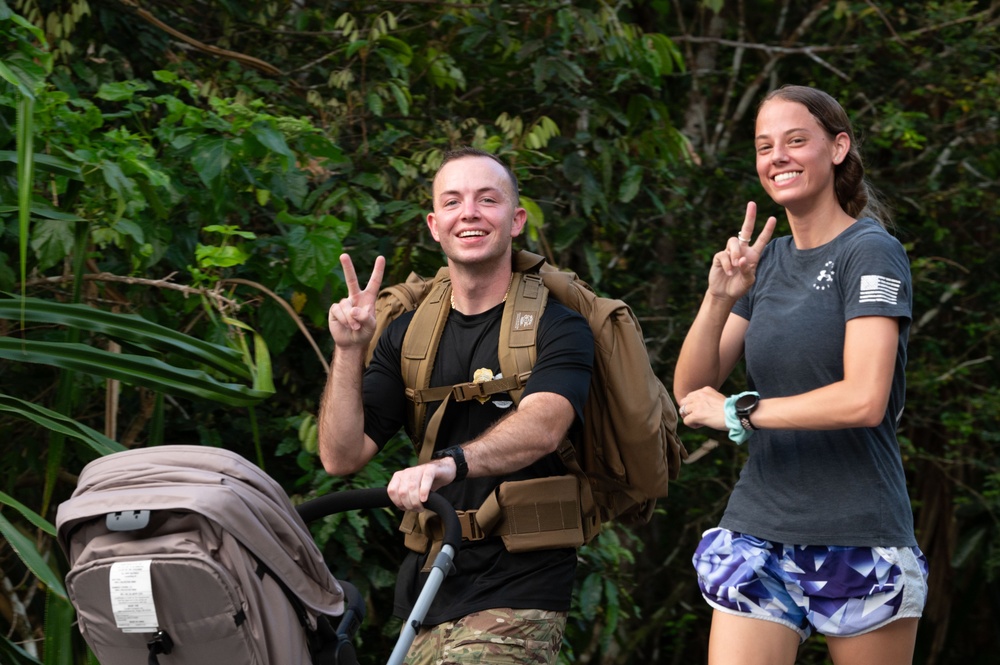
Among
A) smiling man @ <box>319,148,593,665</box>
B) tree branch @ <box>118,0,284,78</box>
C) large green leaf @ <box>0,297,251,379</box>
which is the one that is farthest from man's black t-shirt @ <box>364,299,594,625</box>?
tree branch @ <box>118,0,284,78</box>

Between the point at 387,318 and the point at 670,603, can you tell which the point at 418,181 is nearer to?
the point at 387,318

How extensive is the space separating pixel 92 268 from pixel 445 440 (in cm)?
156

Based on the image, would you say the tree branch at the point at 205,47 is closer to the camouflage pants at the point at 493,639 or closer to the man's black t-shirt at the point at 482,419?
the man's black t-shirt at the point at 482,419

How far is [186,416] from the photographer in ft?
14.6

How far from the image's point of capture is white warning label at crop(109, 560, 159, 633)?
2111 millimetres

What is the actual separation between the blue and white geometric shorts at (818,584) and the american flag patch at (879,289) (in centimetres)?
50

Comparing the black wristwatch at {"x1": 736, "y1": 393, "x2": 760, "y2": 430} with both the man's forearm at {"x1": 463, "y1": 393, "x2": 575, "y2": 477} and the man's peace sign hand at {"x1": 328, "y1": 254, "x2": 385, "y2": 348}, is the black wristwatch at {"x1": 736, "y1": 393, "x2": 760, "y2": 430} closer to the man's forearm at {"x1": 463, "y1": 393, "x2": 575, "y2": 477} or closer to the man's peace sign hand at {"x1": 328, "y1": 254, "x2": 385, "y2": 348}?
the man's forearm at {"x1": 463, "y1": 393, "x2": 575, "y2": 477}

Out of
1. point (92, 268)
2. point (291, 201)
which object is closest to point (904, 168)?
point (291, 201)

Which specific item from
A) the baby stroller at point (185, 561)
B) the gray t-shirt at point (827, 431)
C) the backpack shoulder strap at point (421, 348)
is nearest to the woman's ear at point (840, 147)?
the gray t-shirt at point (827, 431)

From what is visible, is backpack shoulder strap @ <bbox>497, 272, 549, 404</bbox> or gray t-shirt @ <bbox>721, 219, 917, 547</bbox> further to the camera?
backpack shoulder strap @ <bbox>497, 272, 549, 404</bbox>

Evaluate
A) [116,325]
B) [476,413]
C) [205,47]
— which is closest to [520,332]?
[476,413]

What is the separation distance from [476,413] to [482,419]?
20 mm

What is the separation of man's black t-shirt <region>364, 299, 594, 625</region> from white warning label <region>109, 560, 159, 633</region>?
30.5 inches

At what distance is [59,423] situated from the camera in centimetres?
303
